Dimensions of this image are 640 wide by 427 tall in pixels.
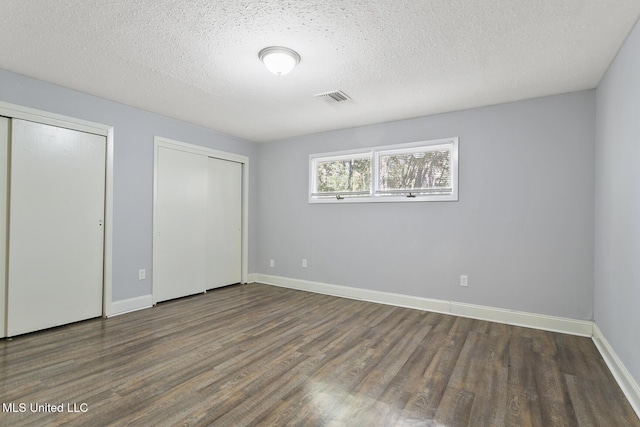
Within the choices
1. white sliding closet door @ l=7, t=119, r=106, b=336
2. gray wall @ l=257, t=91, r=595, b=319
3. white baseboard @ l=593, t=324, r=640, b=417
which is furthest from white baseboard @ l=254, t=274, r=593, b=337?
white sliding closet door @ l=7, t=119, r=106, b=336

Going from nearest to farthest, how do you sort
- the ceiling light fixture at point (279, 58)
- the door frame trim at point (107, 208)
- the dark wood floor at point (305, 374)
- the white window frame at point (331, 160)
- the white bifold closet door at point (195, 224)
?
the dark wood floor at point (305, 374) < the ceiling light fixture at point (279, 58) < the door frame trim at point (107, 208) < the white bifold closet door at point (195, 224) < the white window frame at point (331, 160)

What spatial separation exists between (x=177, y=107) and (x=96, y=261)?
6.67 ft

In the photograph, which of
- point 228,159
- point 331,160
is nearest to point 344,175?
point 331,160

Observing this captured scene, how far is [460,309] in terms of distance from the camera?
371 cm

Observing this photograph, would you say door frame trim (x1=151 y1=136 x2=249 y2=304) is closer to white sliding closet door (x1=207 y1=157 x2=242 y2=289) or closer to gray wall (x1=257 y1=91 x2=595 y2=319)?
white sliding closet door (x1=207 y1=157 x2=242 y2=289)

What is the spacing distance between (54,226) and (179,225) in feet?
4.63

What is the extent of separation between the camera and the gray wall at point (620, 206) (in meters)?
2.04

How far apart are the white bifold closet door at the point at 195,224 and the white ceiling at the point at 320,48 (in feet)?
3.50

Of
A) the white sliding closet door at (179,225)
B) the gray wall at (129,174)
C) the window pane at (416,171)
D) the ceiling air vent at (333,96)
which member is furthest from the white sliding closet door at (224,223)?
the window pane at (416,171)

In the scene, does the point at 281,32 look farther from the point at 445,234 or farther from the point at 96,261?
the point at 96,261

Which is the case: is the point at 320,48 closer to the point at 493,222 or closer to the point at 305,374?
the point at 305,374

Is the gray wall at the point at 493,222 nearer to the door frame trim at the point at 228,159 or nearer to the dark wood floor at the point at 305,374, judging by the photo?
the dark wood floor at the point at 305,374

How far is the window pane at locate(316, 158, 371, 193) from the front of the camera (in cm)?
456

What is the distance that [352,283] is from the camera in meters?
4.56
